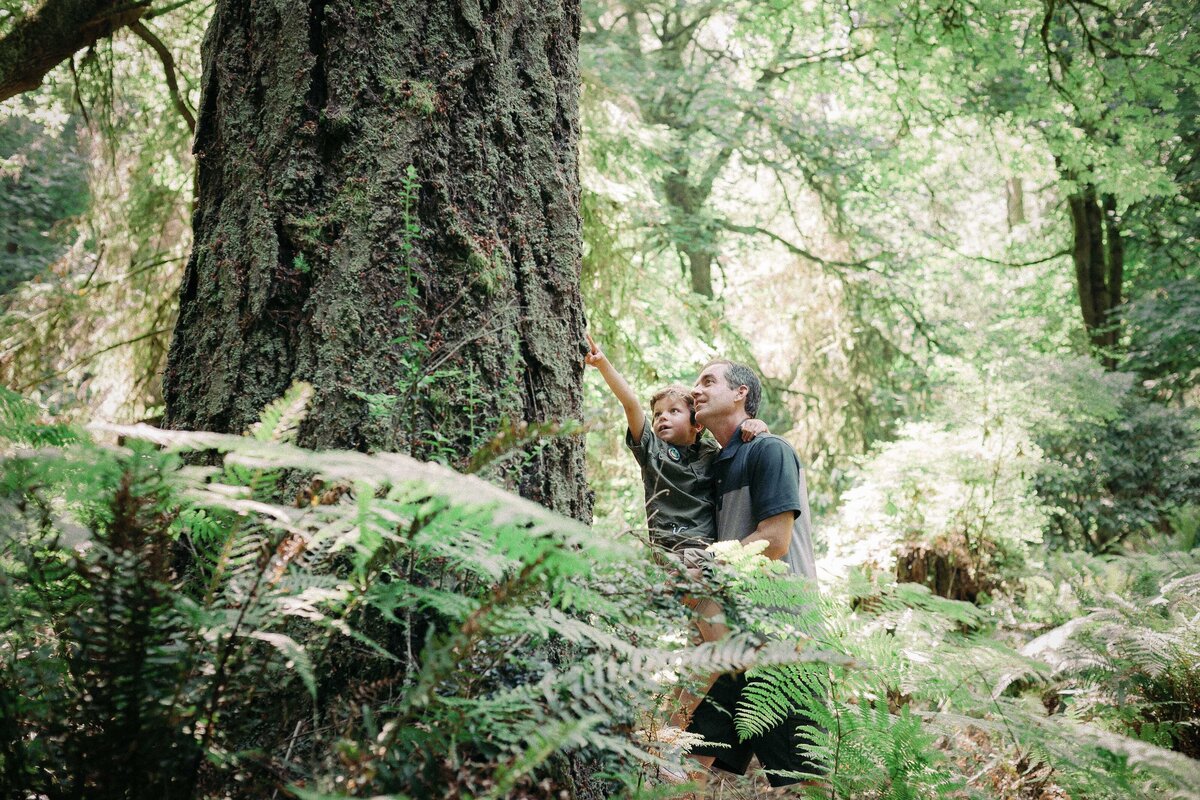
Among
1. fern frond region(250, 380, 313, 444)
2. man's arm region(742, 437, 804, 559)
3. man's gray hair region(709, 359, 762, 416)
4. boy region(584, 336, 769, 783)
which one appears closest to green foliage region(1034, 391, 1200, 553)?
man's gray hair region(709, 359, 762, 416)

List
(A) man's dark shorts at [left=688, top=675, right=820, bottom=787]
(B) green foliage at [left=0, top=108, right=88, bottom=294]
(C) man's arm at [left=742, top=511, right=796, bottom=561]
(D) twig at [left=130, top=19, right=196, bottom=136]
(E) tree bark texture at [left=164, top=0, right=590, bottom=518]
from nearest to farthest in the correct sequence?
(E) tree bark texture at [left=164, top=0, right=590, bottom=518] → (C) man's arm at [left=742, top=511, right=796, bottom=561] → (A) man's dark shorts at [left=688, top=675, right=820, bottom=787] → (D) twig at [left=130, top=19, right=196, bottom=136] → (B) green foliage at [left=0, top=108, right=88, bottom=294]

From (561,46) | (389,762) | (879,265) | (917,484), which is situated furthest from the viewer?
(879,265)

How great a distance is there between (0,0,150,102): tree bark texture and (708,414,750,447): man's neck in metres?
3.61

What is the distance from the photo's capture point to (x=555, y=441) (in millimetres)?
1882

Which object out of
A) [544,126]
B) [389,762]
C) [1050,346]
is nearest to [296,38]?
[544,126]

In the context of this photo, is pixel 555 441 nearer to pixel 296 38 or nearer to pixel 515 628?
pixel 515 628

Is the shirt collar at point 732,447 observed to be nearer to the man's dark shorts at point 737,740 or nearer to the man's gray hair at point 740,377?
the man's gray hair at point 740,377

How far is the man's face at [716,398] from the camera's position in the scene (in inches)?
148

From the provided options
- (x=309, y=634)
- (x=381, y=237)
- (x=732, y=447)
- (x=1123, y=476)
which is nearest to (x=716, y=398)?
(x=732, y=447)

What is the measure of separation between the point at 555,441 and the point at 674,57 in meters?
13.0

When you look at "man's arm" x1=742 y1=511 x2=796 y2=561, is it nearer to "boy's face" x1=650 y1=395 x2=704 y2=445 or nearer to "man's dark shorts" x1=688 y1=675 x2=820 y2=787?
"man's dark shorts" x1=688 y1=675 x2=820 y2=787

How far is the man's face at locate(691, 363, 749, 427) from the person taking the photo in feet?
12.3

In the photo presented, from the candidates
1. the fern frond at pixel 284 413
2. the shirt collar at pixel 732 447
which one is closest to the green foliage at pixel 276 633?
the fern frond at pixel 284 413

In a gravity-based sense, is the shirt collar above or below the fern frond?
below
